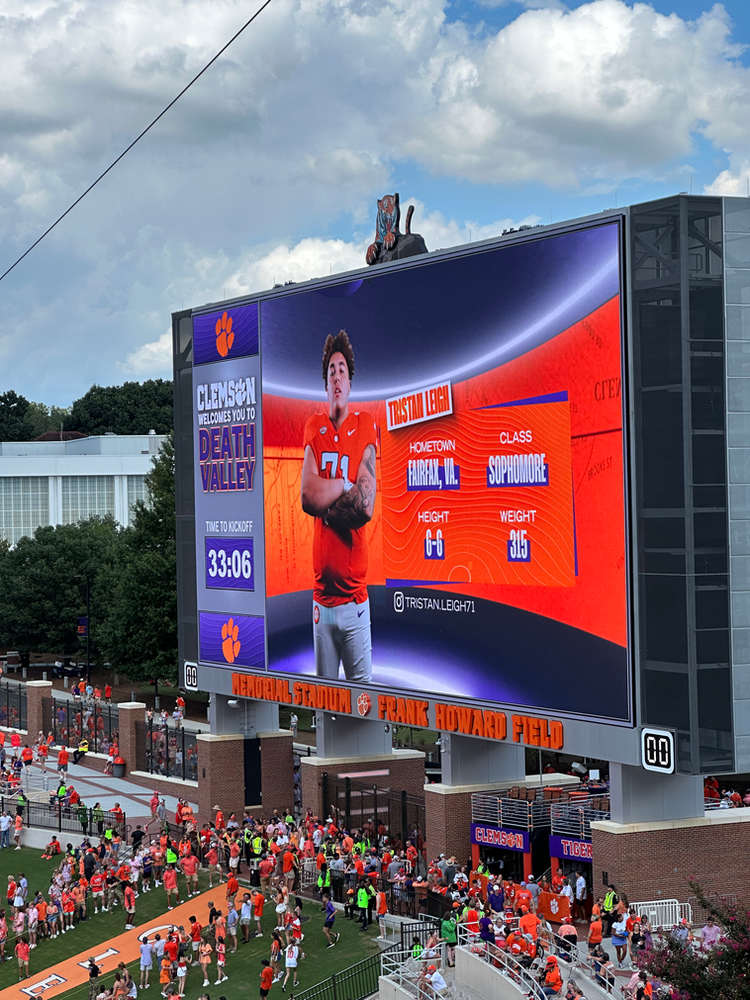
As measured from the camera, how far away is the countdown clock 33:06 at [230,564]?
44.0 m

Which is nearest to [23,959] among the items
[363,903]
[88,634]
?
[363,903]

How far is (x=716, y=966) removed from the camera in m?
19.3

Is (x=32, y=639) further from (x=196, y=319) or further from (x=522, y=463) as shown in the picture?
(x=522, y=463)

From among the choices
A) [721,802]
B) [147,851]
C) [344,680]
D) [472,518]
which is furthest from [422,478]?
[147,851]

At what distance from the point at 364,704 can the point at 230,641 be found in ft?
25.5

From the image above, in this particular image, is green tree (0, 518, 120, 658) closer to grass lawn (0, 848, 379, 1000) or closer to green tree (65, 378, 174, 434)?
grass lawn (0, 848, 379, 1000)

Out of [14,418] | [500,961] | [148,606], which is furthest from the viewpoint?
[14,418]

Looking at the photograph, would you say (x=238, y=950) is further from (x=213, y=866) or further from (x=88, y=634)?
(x=88, y=634)

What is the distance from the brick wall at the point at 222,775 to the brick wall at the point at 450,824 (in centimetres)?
1164

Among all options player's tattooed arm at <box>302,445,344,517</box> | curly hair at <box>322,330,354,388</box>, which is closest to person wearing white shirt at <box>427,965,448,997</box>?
player's tattooed arm at <box>302,445,344,517</box>

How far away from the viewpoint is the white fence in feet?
97.1

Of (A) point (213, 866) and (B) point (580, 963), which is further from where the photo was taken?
(A) point (213, 866)

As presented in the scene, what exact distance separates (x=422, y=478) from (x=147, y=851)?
1370 cm

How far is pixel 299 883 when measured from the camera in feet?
120
